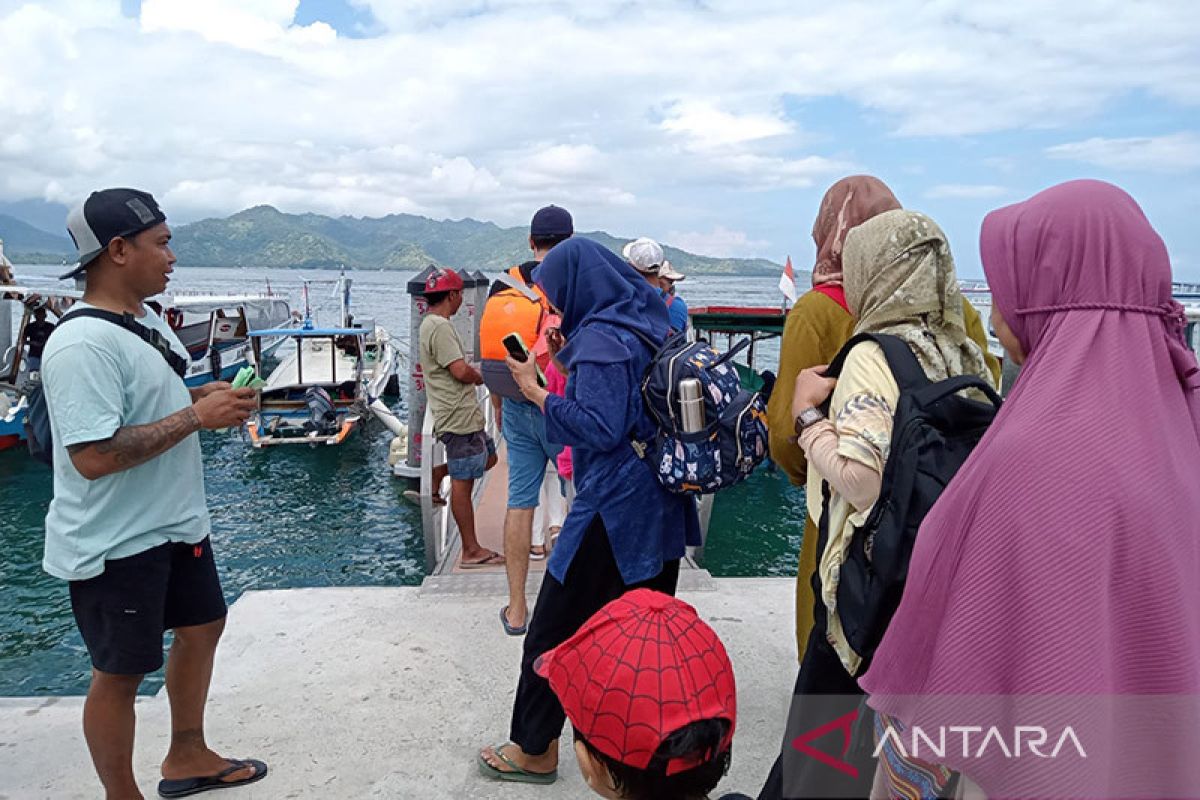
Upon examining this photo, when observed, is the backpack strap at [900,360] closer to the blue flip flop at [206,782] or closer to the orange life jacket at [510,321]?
the orange life jacket at [510,321]

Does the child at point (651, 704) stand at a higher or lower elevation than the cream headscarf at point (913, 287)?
lower

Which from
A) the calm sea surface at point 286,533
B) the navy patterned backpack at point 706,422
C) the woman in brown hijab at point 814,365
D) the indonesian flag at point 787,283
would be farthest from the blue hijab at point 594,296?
the indonesian flag at point 787,283

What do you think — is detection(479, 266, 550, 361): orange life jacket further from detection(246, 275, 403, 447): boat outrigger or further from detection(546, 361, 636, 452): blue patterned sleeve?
detection(246, 275, 403, 447): boat outrigger

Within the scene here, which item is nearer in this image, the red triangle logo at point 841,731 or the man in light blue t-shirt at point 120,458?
the red triangle logo at point 841,731

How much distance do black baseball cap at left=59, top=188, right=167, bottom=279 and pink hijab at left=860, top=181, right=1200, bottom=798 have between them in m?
2.32

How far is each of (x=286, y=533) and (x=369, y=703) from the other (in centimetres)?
787

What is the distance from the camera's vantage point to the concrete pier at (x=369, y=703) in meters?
Result: 2.74

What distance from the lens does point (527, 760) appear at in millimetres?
2740

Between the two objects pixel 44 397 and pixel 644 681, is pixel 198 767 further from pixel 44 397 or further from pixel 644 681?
pixel 644 681

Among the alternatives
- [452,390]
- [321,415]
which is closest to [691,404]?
[452,390]

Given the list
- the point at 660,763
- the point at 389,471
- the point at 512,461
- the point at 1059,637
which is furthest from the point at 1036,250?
the point at 389,471

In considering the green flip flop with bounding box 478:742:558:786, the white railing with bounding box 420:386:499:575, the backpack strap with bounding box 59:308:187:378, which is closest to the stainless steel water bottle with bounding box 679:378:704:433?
the green flip flop with bounding box 478:742:558:786

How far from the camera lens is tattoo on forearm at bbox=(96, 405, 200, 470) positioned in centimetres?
225

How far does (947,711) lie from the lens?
49.6 inches
